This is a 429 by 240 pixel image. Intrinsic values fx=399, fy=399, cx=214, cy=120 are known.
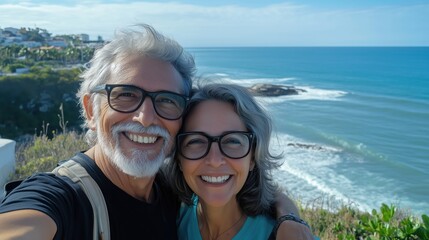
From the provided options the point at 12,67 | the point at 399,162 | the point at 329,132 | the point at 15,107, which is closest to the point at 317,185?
the point at 399,162

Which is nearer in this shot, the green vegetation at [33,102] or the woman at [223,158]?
the woman at [223,158]

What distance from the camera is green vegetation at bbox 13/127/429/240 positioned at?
3098mm

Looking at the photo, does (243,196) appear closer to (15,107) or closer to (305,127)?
(305,127)

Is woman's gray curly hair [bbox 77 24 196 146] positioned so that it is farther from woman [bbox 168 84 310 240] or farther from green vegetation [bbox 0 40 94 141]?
green vegetation [bbox 0 40 94 141]

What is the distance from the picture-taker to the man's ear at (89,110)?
2.30 meters

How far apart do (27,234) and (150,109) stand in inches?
34.5

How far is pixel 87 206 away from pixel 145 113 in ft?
1.89

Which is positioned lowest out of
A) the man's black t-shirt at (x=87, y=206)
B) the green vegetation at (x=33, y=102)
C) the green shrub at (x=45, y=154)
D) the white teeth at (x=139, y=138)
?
the green vegetation at (x=33, y=102)

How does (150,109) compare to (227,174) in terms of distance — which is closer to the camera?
(150,109)

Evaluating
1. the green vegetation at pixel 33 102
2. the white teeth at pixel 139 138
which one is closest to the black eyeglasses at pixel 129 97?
the white teeth at pixel 139 138

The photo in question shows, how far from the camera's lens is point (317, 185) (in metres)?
15.1

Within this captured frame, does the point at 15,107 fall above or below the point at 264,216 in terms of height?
below

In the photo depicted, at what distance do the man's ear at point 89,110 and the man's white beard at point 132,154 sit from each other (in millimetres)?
138

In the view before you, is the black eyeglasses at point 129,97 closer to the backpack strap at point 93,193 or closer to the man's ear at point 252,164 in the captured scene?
the backpack strap at point 93,193
